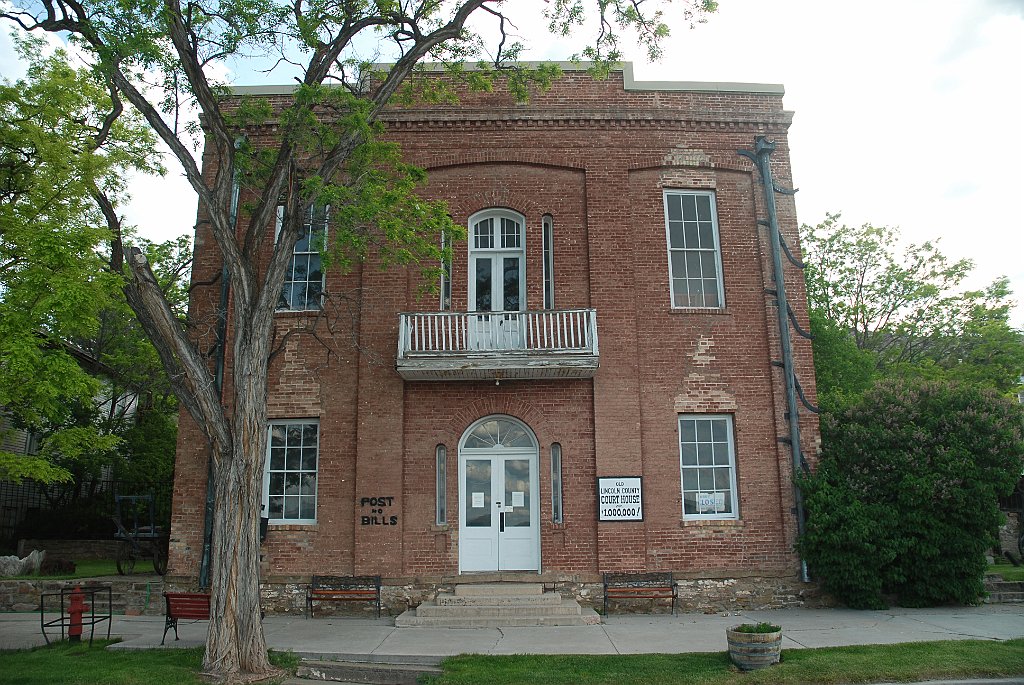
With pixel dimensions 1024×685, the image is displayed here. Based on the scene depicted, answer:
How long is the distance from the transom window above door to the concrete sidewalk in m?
5.63

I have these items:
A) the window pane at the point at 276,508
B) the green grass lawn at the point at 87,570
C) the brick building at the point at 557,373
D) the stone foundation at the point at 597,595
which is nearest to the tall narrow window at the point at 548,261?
the brick building at the point at 557,373

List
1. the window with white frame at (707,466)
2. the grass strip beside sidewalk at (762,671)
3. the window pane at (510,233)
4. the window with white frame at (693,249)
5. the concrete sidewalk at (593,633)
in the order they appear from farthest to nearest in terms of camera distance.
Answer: the window pane at (510,233) < the window with white frame at (693,249) < the window with white frame at (707,466) < the concrete sidewalk at (593,633) < the grass strip beside sidewalk at (762,671)

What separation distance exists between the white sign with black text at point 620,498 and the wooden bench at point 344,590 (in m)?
3.84

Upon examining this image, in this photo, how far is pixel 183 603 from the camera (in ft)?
31.1

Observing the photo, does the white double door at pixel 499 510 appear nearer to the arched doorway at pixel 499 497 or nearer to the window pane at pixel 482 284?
the arched doorway at pixel 499 497

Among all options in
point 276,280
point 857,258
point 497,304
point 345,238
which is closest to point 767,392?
point 497,304

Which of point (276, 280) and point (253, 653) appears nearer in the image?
point (253, 653)

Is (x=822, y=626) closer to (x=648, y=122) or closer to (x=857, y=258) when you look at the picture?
(x=648, y=122)

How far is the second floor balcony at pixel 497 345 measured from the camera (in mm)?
12117

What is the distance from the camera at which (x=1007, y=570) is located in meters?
16.8

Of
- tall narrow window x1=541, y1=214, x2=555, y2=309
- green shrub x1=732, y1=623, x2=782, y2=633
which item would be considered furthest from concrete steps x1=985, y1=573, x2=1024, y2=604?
tall narrow window x1=541, y1=214, x2=555, y2=309

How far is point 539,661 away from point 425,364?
524 centimetres

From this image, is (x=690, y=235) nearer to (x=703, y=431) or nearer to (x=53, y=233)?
(x=703, y=431)

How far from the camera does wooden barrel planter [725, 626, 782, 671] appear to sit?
8000 mm
